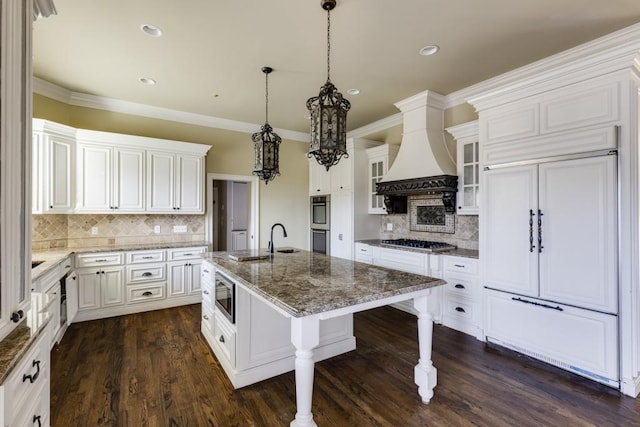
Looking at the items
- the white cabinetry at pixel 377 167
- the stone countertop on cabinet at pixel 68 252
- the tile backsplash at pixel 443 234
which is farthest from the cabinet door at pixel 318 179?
the stone countertop on cabinet at pixel 68 252

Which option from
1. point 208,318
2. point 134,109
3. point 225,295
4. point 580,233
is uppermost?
point 134,109

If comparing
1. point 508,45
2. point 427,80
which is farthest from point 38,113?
point 508,45

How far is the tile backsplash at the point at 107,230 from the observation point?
379cm

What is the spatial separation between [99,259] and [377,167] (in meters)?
4.12

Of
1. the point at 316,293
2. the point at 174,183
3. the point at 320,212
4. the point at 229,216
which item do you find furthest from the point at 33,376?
the point at 229,216

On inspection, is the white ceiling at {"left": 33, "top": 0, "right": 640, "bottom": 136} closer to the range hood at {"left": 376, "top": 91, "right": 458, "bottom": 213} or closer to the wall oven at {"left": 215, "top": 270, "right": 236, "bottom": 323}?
the range hood at {"left": 376, "top": 91, "right": 458, "bottom": 213}

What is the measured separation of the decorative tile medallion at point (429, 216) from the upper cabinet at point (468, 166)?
372 millimetres

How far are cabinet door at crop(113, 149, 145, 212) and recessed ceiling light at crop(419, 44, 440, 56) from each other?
3.80 m

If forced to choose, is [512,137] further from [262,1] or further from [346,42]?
[262,1]

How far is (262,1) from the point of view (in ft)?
7.33

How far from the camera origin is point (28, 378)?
47.3 inches

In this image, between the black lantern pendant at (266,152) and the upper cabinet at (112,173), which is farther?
the upper cabinet at (112,173)

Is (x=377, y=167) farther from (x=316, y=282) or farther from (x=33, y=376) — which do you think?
(x=33, y=376)

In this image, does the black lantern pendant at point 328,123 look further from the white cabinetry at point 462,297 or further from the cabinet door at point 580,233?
the white cabinetry at point 462,297
